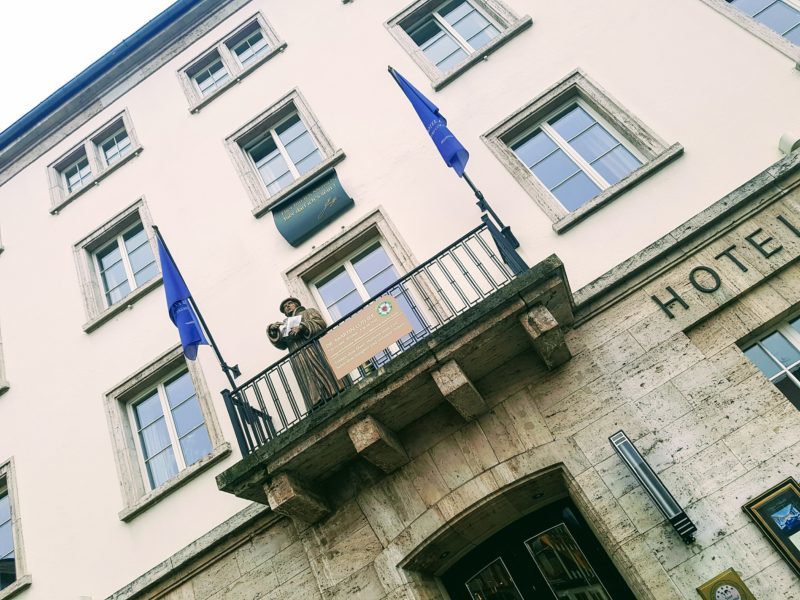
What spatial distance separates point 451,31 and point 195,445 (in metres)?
7.81

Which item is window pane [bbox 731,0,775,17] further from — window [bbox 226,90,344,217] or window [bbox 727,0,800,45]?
window [bbox 226,90,344,217]

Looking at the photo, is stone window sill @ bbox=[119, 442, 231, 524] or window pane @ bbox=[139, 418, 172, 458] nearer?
stone window sill @ bbox=[119, 442, 231, 524]

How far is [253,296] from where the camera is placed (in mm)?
8852

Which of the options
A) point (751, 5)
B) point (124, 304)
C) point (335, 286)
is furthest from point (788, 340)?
point (124, 304)

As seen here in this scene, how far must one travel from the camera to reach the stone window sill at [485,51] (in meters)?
9.24

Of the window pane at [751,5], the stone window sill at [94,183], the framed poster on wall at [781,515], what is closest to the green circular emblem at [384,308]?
the framed poster on wall at [781,515]

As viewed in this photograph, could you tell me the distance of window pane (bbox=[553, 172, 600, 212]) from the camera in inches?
301

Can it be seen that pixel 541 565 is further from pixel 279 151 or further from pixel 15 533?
pixel 279 151

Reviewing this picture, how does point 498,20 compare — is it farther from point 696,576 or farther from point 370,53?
point 696,576

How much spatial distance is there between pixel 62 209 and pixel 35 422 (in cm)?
463

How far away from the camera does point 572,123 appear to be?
8.41 meters

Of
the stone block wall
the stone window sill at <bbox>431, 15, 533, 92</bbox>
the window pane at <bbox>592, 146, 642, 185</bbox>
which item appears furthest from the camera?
the stone window sill at <bbox>431, 15, 533, 92</bbox>

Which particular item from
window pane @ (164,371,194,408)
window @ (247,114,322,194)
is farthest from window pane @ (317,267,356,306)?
window pane @ (164,371,194,408)

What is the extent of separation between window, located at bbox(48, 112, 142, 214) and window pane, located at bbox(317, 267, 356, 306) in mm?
5976
